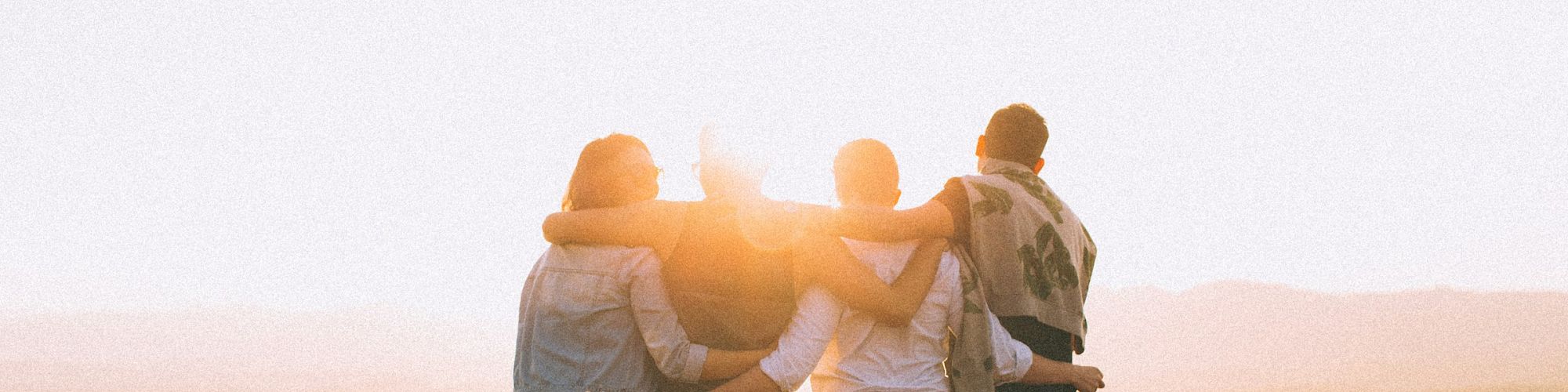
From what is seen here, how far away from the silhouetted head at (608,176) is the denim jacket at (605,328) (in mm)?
203

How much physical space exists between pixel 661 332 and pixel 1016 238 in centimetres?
169

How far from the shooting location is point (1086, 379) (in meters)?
5.89

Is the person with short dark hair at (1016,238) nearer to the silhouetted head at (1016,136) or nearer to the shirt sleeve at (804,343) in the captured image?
the silhouetted head at (1016,136)

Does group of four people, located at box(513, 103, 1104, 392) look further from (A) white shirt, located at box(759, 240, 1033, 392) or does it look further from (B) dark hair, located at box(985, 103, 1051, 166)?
(B) dark hair, located at box(985, 103, 1051, 166)

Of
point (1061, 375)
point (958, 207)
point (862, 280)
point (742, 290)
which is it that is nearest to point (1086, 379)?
point (1061, 375)

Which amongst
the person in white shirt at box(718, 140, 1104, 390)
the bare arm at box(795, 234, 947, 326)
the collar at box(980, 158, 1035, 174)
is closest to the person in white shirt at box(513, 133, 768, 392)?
the person in white shirt at box(718, 140, 1104, 390)

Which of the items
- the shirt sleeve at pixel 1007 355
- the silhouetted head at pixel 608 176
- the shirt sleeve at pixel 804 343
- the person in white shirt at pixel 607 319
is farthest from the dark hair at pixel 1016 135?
the silhouetted head at pixel 608 176

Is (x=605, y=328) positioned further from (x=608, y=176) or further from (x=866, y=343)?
(x=866, y=343)

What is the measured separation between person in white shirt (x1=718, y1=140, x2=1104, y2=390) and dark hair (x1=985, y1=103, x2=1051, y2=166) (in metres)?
0.82

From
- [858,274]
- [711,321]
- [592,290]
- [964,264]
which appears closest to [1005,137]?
[964,264]

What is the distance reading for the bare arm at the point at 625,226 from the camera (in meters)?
5.32

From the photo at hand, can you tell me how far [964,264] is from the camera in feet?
18.4

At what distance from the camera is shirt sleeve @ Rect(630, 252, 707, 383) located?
17.3ft

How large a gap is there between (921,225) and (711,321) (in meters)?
0.95
